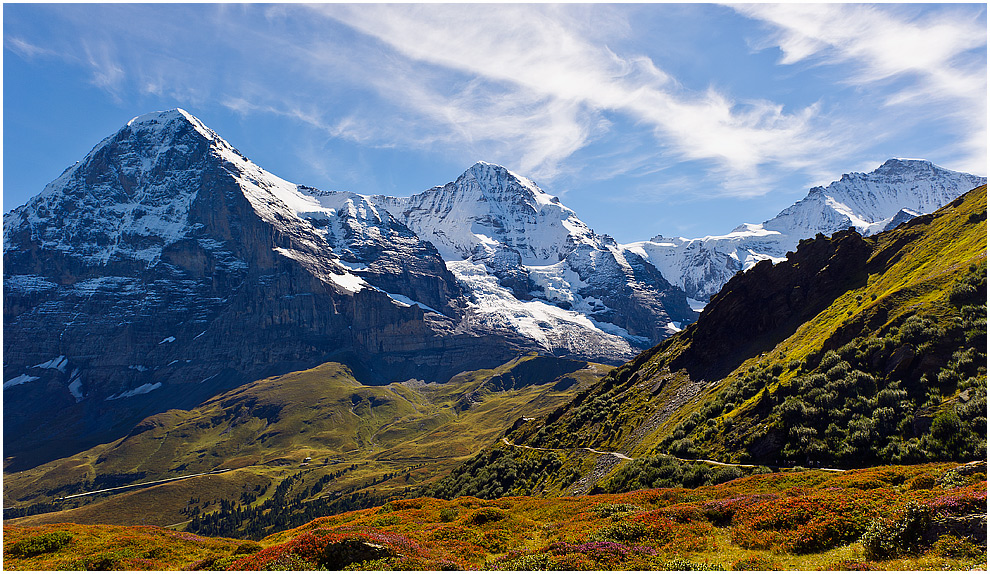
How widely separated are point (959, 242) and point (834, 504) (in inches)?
2792

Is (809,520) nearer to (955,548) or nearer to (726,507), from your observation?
(726,507)

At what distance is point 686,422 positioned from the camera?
75562 mm

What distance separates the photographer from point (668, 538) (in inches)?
1182

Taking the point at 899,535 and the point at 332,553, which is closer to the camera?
the point at 899,535

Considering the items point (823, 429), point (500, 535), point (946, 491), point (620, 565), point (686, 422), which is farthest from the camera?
point (686, 422)

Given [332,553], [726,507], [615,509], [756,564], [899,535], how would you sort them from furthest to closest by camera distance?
[615,509] → [726,507] → [332,553] → [756,564] → [899,535]

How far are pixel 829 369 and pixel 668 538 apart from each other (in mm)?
44411

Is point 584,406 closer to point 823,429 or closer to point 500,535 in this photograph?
point 823,429

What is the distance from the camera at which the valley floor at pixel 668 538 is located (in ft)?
76.8

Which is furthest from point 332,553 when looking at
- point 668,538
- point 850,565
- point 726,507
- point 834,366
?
point 834,366

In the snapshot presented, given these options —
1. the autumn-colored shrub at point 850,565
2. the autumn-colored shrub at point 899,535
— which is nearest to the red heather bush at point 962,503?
the autumn-colored shrub at point 899,535

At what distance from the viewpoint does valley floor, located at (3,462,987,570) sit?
76.8 ft

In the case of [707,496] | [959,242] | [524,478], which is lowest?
[524,478]

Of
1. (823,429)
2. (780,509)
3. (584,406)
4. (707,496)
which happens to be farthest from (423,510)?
(584,406)
